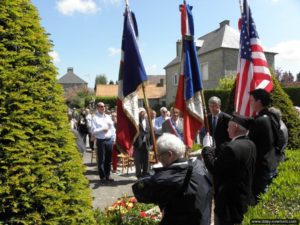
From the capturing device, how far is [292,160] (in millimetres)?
5418

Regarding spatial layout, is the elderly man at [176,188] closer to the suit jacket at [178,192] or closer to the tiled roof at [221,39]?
the suit jacket at [178,192]

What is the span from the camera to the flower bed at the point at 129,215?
438 centimetres

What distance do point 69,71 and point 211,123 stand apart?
333ft

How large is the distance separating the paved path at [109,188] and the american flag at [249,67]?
340 centimetres

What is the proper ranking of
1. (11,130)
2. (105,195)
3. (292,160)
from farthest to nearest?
(105,195)
(292,160)
(11,130)

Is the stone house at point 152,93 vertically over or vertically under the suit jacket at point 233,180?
over

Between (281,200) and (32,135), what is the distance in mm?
2691

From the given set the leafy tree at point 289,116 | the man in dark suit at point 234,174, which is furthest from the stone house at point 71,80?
the man in dark suit at point 234,174

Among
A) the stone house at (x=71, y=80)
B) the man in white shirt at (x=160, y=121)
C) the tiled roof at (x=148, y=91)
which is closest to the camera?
the man in white shirt at (x=160, y=121)

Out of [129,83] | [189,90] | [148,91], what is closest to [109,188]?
[129,83]

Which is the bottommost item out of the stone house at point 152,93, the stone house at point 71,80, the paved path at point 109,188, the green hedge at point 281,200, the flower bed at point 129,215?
the paved path at point 109,188

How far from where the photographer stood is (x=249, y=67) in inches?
262

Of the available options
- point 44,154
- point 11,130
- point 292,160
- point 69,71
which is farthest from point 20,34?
point 69,71

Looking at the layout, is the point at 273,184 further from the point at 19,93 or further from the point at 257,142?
the point at 19,93
